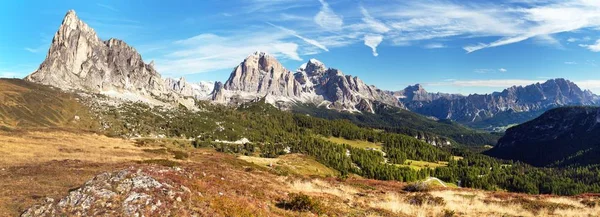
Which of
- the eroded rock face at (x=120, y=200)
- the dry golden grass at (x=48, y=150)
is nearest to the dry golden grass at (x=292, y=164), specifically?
the dry golden grass at (x=48, y=150)

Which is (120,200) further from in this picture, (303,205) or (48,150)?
(48,150)

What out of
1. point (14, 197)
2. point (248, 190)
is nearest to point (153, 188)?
point (248, 190)

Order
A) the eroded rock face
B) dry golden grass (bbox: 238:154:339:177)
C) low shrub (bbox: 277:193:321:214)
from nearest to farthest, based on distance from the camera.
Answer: the eroded rock face
low shrub (bbox: 277:193:321:214)
dry golden grass (bbox: 238:154:339:177)

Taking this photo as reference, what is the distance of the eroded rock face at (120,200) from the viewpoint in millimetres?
16219

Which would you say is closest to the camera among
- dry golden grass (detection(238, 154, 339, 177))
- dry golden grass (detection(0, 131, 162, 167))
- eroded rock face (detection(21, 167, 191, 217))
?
eroded rock face (detection(21, 167, 191, 217))

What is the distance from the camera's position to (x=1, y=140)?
186 feet

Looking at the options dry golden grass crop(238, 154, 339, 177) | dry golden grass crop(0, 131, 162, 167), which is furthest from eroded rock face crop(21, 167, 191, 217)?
dry golden grass crop(238, 154, 339, 177)

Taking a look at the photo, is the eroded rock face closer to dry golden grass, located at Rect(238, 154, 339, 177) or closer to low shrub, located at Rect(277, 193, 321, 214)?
low shrub, located at Rect(277, 193, 321, 214)

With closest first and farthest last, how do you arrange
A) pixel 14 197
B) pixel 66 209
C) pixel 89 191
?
pixel 66 209, pixel 89 191, pixel 14 197

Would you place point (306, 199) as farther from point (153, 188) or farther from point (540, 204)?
point (540, 204)

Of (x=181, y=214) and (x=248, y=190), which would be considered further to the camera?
(x=248, y=190)

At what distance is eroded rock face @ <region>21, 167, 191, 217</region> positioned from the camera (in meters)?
16.2

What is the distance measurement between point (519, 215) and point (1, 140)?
72.6m

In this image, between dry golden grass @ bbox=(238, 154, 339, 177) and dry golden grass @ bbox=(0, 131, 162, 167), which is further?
dry golden grass @ bbox=(238, 154, 339, 177)
